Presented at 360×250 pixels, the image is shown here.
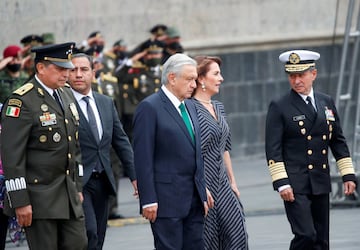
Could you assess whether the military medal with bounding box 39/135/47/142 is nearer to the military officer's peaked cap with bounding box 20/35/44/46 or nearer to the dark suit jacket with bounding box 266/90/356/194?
the dark suit jacket with bounding box 266/90/356/194

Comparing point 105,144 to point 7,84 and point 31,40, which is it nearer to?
point 7,84

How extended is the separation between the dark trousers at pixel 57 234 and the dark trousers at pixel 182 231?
0.52 meters

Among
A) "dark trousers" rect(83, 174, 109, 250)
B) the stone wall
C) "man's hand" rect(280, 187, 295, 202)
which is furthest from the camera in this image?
the stone wall

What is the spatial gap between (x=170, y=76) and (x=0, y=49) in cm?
863

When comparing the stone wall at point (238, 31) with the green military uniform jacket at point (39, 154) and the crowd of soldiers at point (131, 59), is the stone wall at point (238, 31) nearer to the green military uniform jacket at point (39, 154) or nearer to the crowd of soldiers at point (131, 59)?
the crowd of soldiers at point (131, 59)

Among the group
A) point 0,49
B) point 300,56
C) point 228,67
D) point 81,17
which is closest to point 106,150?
point 300,56

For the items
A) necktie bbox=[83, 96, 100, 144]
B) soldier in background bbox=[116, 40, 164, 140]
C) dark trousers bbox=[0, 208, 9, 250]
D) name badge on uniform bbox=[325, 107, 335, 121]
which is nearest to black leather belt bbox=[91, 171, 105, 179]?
→ necktie bbox=[83, 96, 100, 144]

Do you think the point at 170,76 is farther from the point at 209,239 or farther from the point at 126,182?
the point at 126,182

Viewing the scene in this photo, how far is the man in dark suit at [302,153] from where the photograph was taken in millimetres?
9641

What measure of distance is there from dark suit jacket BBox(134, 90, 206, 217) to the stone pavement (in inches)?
111

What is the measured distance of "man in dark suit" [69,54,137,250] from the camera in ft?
31.3

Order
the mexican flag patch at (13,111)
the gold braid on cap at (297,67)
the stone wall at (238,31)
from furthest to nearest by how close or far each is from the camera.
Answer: the stone wall at (238,31) < the gold braid on cap at (297,67) < the mexican flag patch at (13,111)

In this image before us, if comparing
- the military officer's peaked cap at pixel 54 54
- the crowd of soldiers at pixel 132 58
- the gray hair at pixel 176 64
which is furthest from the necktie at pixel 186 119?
the crowd of soldiers at pixel 132 58

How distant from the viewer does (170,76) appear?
888cm
